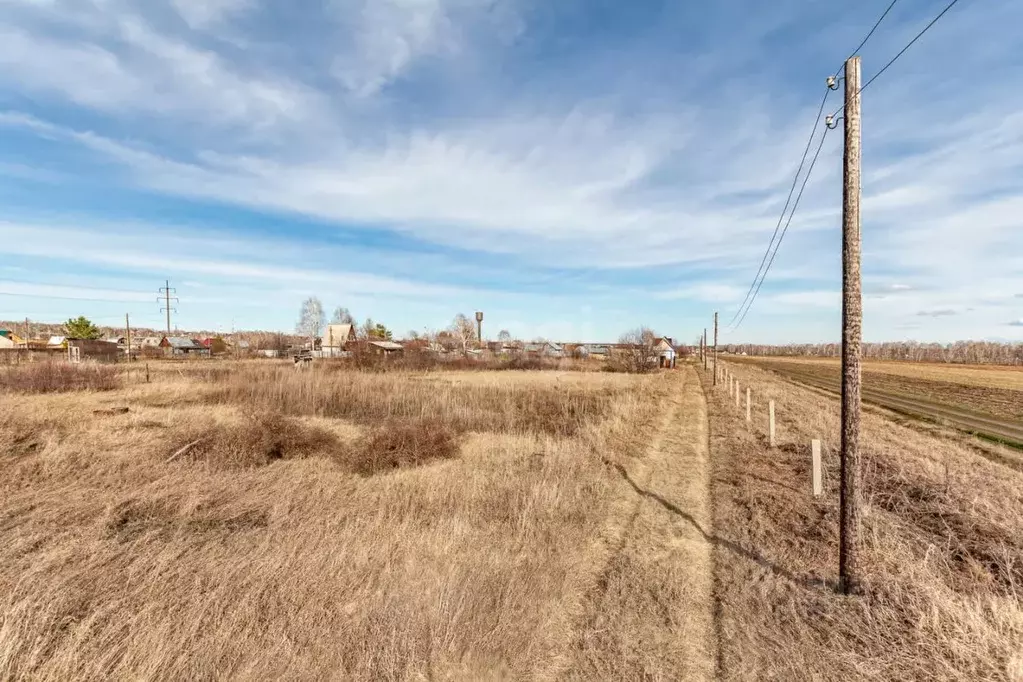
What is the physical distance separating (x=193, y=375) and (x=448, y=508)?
35.7m

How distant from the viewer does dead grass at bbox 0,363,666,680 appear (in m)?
4.30

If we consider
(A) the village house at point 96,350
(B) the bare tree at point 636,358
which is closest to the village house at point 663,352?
(B) the bare tree at point 636,358

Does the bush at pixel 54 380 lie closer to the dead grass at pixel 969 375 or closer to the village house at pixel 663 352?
the village house at pixel 663 352

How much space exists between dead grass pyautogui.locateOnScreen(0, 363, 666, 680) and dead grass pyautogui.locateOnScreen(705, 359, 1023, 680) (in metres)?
1.96

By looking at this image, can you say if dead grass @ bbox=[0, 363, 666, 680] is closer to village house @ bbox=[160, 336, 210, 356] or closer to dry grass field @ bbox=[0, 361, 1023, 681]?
dry grass field @ bbox=[0, 361, 1023, 681]

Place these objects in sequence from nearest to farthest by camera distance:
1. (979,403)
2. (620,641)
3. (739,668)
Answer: (739,668) → (620,641) → (979,403)

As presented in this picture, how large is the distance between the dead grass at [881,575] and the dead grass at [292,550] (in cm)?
196

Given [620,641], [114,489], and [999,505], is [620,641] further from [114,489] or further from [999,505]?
[114,489]

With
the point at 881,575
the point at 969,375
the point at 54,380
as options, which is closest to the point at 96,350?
the point at 54,380

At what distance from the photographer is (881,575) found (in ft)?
19.1

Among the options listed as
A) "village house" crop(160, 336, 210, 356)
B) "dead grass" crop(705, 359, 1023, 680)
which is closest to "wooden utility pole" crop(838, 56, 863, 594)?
"dead grass" crop(705, 359, 1023, 680)

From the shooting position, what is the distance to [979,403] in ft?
102

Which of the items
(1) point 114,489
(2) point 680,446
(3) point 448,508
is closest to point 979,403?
(2) point 680,446

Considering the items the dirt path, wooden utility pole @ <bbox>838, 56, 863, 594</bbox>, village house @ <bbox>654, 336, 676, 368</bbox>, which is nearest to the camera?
the dirt path
